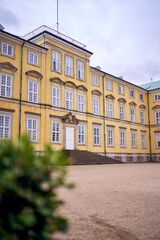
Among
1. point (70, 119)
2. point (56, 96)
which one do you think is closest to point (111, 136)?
point (70, 119)

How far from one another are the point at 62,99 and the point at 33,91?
4116 mm

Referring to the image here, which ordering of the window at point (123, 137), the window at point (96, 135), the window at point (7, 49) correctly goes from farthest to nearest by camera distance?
the window at point (123, 137)
the window at point (96, 135)
the window at point (7, 49)

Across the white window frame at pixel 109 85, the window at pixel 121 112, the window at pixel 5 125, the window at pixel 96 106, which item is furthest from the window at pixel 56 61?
the window at pixel 121 112

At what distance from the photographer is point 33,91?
2656cm

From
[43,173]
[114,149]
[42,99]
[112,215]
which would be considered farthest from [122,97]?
[43,173]

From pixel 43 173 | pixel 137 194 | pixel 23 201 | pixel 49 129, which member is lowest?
pixel 137 194

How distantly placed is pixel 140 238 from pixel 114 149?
32580 millimetres

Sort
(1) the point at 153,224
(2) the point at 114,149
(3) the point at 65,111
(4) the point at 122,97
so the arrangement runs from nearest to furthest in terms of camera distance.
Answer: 1. (1) the point at 153,224
2. (3) the point at 65,111
3. (2) the point at 114,149
4. (4) the point at 122,97

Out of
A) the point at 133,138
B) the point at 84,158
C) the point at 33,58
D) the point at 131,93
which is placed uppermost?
the point at 33,58

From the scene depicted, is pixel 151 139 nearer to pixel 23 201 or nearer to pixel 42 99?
pixel 42 99

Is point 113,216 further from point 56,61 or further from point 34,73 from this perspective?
point 56,61

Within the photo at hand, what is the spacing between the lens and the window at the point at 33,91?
2623 cm

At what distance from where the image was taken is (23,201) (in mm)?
1271

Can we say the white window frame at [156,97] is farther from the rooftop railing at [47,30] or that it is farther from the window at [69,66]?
the window at [69,66]
